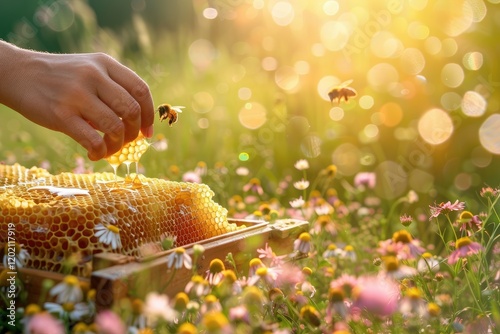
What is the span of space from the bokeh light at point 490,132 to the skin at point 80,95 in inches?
101

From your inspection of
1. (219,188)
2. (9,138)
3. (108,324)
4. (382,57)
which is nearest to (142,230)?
(108,324)

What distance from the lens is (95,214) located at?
179cm

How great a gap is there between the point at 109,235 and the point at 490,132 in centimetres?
283

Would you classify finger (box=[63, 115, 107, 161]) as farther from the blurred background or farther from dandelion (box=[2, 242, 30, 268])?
the blurred background

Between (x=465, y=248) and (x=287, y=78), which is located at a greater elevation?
(x=287, y=78)

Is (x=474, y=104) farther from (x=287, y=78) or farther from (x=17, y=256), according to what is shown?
(x=17, y=256)

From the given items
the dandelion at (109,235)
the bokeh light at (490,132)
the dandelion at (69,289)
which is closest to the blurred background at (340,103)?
the bokeh light at (490,132)

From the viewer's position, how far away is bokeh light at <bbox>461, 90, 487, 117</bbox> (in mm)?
3867

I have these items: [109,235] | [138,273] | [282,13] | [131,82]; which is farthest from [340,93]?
[282,13]

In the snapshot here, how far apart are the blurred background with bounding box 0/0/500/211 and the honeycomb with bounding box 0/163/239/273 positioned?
1183mm

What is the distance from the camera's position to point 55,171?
12.4 feet

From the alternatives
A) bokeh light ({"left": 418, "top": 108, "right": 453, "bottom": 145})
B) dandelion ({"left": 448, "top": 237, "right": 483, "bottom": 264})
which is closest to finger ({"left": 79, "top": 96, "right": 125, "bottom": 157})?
dandelion ({"left": 448, "top": 237, "right": 483, "bottom": 264})

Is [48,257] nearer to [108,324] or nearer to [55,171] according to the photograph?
[108,324]

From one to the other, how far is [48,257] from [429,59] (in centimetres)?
324
